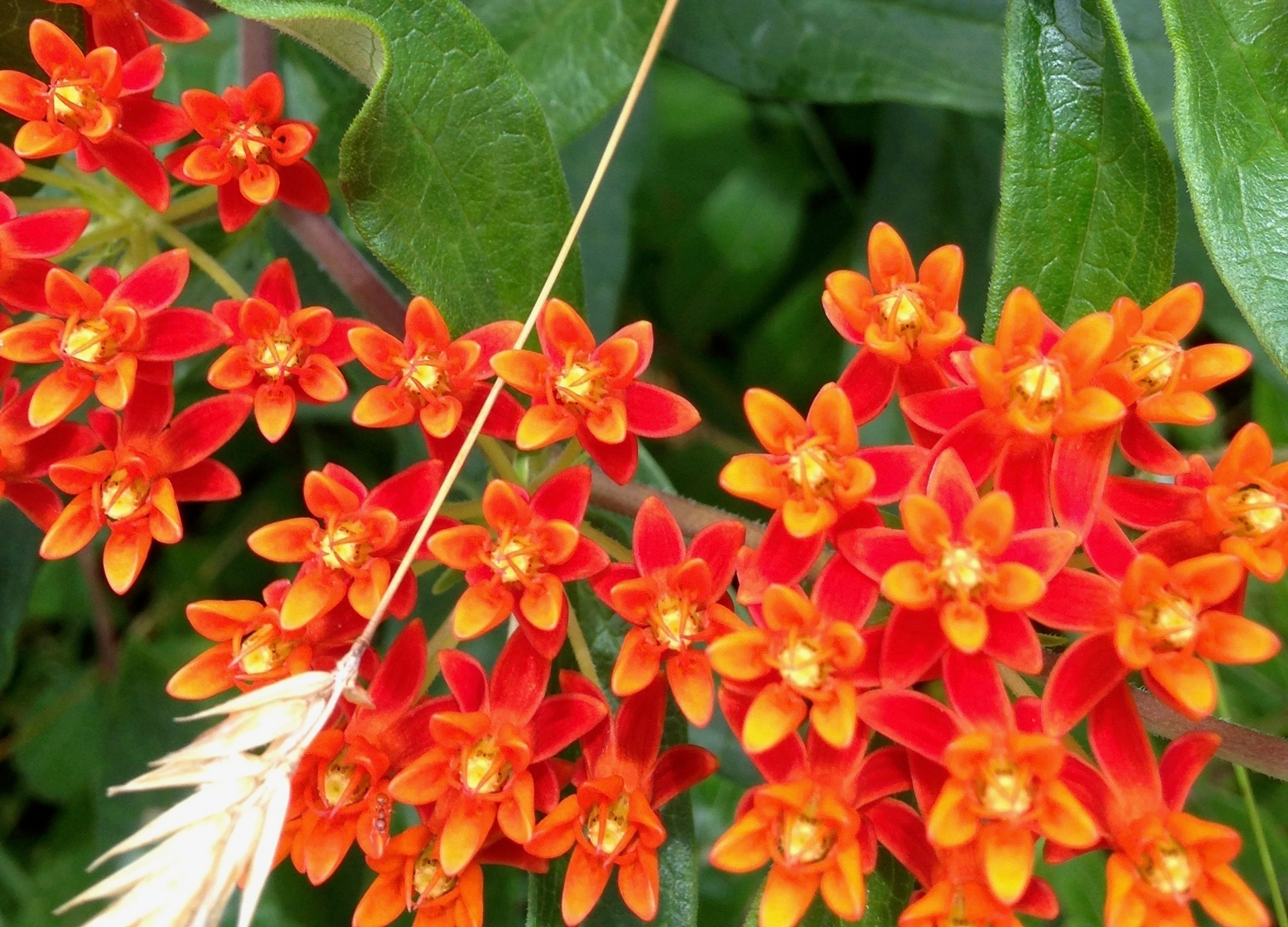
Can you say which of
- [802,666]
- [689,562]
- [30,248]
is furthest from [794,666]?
[30,248]

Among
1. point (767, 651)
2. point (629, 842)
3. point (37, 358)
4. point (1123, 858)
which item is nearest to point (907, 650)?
point (767, 651)

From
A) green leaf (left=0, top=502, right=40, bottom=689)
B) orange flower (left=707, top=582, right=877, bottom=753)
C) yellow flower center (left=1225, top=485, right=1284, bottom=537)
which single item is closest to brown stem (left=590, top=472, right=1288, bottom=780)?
yellow flower center (left=1225, top=485, right=1284, bottom=537)

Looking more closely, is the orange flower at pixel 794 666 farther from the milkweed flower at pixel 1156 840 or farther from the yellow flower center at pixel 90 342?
the yellow flower center at pixel 90 342

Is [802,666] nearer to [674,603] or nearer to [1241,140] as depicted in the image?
Answer: [674,603]

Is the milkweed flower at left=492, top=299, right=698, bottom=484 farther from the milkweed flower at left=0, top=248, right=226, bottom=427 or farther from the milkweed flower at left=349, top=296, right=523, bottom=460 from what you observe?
the milkweed flower at left=0, top=248, right=226, bottom=427

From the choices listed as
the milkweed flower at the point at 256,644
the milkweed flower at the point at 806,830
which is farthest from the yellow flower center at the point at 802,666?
the milkweed flower at the point at 256,644
